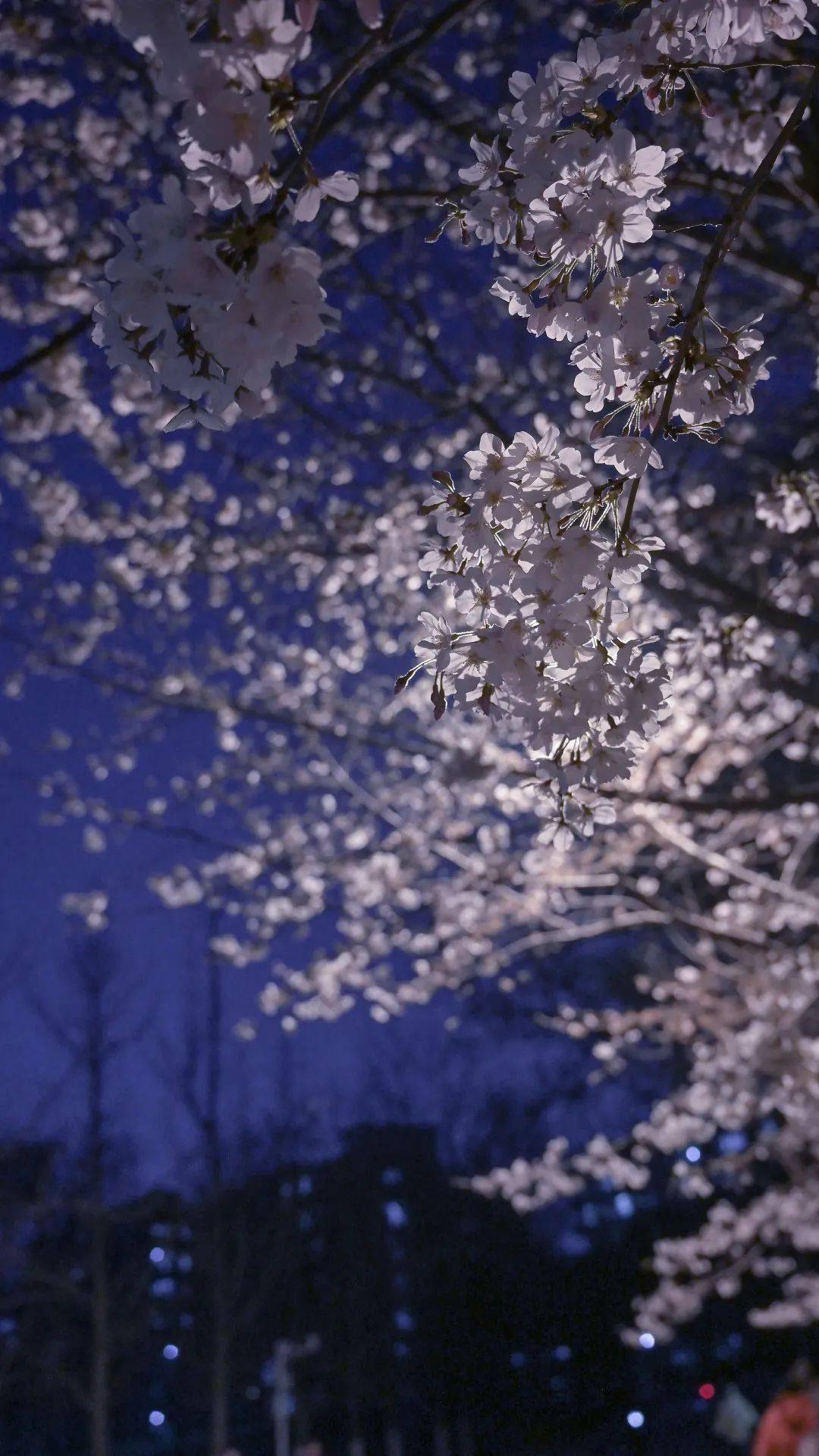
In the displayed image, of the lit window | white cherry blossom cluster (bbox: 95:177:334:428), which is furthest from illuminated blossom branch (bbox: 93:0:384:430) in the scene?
the lit window

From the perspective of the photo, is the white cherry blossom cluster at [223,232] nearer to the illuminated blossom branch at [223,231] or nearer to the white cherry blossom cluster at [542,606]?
the illuminated blossom branch at [223,231]

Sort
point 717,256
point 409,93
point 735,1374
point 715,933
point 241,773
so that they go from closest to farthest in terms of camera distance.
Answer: point 717,256 → point 409,93 → point 715,933 → point 241,773 → point 735,1374

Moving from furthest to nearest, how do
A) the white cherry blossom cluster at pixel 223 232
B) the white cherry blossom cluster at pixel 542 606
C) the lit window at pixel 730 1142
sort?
the lit window at pixel 730 1142
the white cherry blossom cluster at pixel 542 606
the white cherry blossom cluster at pixel 223 232

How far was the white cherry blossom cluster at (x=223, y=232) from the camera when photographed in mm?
1089

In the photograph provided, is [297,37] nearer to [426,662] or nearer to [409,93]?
[426,662]

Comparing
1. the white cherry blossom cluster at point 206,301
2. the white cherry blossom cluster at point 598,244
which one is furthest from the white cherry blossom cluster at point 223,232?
the white cherry blossom cluster at point 598,244

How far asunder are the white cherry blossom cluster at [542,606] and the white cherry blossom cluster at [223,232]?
0.47 m

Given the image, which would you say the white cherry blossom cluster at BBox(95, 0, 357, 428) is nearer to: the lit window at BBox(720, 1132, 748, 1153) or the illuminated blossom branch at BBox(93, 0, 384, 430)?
the illuminated blossom branch at BBox(93, 0, 384, 430)

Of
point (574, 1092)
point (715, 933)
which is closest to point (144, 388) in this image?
point (715, 933)

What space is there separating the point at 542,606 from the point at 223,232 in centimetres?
70

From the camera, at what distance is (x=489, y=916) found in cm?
786

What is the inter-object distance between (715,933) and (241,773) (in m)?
4.28

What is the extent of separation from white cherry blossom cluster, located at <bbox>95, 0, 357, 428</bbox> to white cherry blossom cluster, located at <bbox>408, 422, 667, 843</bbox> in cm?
47

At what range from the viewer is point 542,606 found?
63.4 inches
